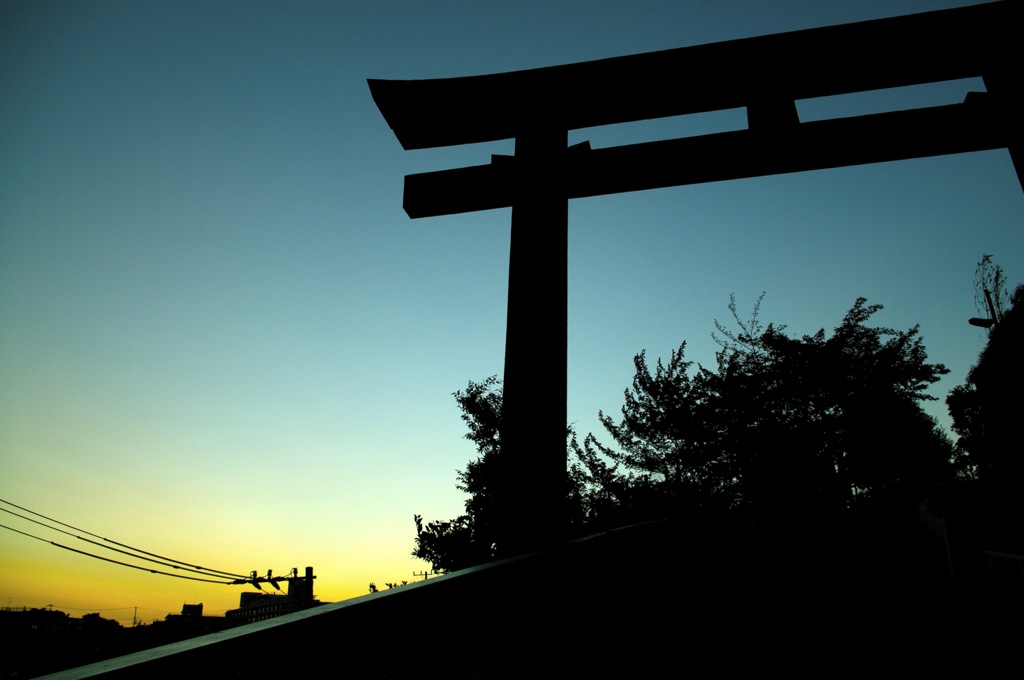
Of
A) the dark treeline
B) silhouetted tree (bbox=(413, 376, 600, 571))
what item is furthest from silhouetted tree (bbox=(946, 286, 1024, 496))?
silhouetted tree (bbox=(413, 376, 600, 571))

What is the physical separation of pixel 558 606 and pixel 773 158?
107 inches

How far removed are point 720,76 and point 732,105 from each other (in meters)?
0.20

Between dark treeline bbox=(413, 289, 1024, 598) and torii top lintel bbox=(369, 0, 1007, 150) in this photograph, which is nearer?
torii top lintel bbox=(369, 0, 1007, 150)

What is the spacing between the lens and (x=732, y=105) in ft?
11.1

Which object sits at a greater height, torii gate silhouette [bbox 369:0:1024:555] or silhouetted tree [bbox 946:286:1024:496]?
silhouetted tree [bbox 946:286:1024:496]

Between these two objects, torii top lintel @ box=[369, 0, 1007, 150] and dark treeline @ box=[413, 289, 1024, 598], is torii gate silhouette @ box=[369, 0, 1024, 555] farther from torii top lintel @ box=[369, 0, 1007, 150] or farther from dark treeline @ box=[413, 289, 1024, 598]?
dark treeline @ box=[413, 289, 1024, 598]

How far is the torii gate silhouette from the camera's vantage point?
3.18m

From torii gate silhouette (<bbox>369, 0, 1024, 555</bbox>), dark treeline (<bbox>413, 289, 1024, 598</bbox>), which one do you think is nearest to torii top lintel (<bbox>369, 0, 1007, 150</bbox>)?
torii gate silhouette (<bbox>369, 0, 1024, 555</bbox>)

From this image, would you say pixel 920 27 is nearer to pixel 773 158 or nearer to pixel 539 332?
pixel 773 158

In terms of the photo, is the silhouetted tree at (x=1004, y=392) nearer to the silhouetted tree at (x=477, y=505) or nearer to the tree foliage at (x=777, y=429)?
the tree foliage at (x=777, y=429)

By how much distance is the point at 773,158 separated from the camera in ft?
10.6

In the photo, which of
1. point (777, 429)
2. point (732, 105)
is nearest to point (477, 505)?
point (777, 429)

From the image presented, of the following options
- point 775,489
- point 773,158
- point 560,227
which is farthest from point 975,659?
point 775,489

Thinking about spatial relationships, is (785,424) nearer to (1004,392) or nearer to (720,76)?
(1004,392)
